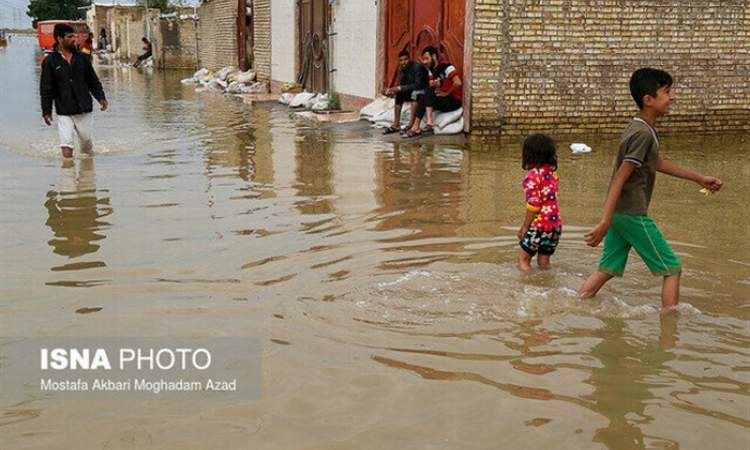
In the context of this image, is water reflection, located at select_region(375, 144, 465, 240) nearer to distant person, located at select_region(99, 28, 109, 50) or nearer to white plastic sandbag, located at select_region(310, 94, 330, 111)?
white plastic sandbag, located at select_region(310, 94, 330, 111)

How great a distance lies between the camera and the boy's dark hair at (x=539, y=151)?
5375 millimetres

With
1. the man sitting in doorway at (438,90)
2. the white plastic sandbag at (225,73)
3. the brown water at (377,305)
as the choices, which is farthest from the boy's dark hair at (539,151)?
the white plastic sandbag at (225,73)

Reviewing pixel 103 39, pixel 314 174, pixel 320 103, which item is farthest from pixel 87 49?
pixel 103 39

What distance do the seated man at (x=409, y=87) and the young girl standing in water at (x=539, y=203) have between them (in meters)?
7.04

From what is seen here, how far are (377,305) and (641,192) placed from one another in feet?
5.22

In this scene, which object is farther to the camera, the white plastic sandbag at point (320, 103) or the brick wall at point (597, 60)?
the white plastic sandbag at point (320, 103)

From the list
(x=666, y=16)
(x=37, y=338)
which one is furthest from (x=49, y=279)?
(x=666, y=16)

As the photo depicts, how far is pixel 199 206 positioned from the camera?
736cm

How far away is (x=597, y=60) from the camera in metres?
12.4

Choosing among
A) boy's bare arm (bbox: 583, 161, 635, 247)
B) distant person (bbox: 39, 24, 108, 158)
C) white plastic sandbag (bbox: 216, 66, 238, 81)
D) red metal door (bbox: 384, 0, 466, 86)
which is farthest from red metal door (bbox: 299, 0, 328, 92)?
boy's bare arm (bbox: 583, 161, 635, 247)

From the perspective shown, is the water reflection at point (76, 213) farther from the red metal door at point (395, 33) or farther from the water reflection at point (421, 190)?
the red metal door at point (395, 33)

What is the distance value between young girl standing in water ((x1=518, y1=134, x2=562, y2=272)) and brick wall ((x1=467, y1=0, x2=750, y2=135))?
21.4 feet

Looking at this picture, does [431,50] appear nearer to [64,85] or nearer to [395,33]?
[395,33]

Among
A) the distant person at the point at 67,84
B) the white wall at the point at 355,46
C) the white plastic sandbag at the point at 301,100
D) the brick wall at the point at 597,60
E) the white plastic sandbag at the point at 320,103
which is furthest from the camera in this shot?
the white plastic sandbag at the point at 301,100
